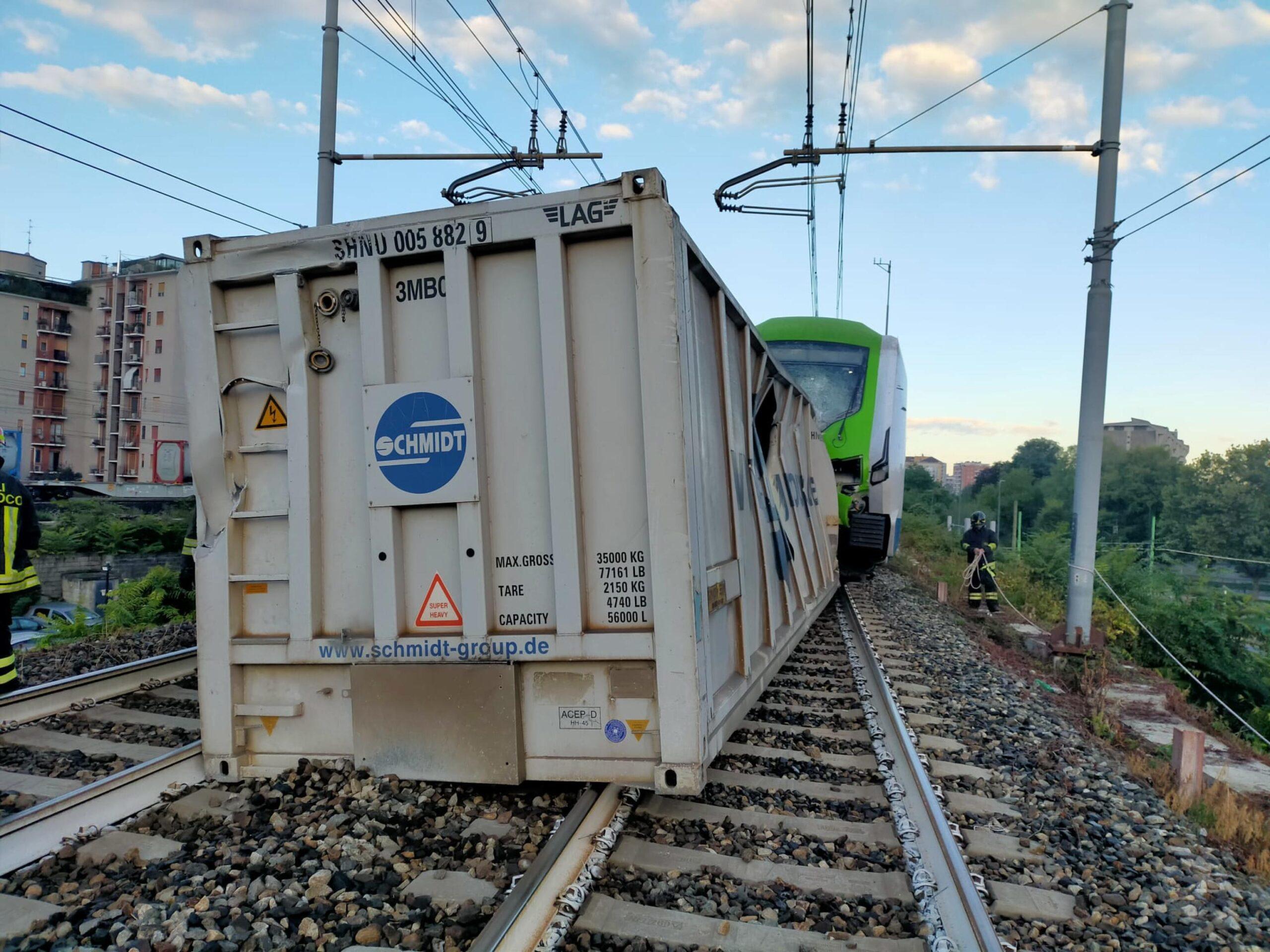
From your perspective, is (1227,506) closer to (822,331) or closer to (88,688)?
(822,331)

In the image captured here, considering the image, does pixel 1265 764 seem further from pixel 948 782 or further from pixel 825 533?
pixel 825 533

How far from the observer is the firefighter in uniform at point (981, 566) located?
13.1 metres

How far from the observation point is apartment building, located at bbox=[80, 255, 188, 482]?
65062 mm

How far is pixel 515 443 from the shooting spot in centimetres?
367

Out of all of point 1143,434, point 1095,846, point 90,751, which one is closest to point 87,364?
point 90,751

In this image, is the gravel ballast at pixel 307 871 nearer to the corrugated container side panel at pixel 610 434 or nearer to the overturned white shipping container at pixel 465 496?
the overturned white shipping container at pixel 465 496

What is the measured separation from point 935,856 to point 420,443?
2757 mm

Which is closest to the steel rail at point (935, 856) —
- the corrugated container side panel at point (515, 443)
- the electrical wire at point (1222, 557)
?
the corrugated container side panel at point (515, 443)

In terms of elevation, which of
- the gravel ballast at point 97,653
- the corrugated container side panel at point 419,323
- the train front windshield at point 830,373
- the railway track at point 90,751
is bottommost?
the gravel ballast at point 97,653

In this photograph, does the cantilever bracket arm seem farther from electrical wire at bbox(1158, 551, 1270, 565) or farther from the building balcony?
the building balcony

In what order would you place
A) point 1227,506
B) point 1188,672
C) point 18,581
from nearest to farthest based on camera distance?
point 18,581
point 1188,672
point 1227,506

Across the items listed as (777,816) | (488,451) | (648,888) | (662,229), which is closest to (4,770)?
(488,451)

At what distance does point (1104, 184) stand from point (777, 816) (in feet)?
29.7

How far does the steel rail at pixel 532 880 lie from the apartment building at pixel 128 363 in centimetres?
6832
